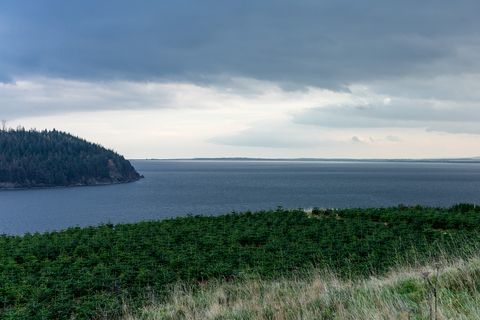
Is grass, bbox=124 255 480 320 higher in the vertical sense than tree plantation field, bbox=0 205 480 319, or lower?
higher

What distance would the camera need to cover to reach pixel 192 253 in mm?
18703

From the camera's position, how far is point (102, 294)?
511 inches

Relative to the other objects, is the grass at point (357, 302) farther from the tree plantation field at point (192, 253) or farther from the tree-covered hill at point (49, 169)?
the tree-covered hill at point (49, 169)

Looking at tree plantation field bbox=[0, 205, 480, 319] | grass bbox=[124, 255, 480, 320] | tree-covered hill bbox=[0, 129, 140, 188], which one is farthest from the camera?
tree-covered hill bbox=[0, 129, 140, 188]

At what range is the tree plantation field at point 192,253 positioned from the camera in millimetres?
13125

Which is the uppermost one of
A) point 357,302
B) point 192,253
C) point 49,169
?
point 357,302

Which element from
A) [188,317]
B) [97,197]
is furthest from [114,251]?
[97,197]

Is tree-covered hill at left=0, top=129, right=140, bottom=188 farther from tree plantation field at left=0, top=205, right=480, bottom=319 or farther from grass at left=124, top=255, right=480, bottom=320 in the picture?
grass at left=124, top=255, right=480, bottom=320

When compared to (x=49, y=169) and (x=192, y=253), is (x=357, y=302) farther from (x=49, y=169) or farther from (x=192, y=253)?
(x=49, y=169)

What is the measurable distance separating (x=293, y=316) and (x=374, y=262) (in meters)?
9.59

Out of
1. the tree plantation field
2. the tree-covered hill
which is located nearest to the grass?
the tree plantation field

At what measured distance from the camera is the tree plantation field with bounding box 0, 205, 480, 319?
517 inches

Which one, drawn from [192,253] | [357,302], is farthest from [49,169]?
[357,302]

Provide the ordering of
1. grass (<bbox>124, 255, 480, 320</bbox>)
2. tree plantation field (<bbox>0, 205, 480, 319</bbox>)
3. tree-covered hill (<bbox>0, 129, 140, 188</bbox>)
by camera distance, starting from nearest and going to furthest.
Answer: grass (<bbox>124, 255, 480, 320</bbox>)
tree plantation field (<bbox>0, 205, 480, 319</bbox>)
tree-covered hill (<bbox>0, 129, 140, 188</bbox>)
